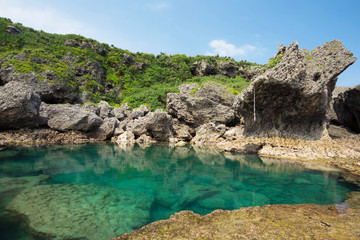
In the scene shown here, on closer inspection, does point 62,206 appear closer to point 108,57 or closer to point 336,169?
point 336,169

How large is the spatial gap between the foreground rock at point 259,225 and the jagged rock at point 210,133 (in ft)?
65.9

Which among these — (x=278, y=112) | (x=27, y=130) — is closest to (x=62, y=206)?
(x=27, y=130)

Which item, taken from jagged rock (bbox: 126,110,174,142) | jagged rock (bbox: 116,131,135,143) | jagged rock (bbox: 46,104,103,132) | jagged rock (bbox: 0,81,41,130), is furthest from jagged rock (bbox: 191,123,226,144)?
jagged rock (bbox: 0,81,41,130)

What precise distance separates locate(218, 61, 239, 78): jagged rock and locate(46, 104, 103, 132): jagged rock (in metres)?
37.6

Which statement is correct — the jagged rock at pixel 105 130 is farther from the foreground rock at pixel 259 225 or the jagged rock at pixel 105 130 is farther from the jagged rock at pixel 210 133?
the foreground rock at pixel 259 225

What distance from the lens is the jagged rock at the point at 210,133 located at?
1010 inches

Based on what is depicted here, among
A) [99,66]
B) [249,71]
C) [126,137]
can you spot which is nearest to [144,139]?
[126,137]

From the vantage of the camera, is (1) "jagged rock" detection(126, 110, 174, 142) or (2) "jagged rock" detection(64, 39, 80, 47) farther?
(2) "jagged rock" detection(64, 39, 80, 47)

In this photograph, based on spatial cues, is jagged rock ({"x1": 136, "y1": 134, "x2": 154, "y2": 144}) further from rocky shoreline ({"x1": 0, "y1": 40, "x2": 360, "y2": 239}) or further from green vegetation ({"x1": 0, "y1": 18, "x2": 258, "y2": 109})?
green vegetation ({"x1": 0, "y1": 18, "x2": 258, "y2": 109})

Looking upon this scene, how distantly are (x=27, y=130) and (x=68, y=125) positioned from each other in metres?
3.81

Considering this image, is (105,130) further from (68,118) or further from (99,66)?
(99,66)

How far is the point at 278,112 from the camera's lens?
18.6 metres

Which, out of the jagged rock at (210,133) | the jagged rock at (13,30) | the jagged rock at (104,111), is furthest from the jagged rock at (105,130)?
the jagged rock at (13,30)

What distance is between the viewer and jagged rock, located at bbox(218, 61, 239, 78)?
49.6 metres
